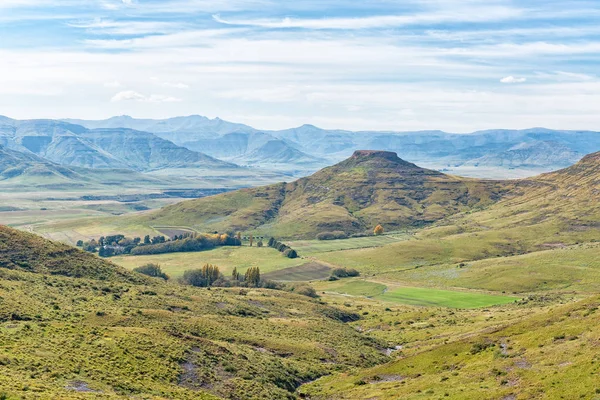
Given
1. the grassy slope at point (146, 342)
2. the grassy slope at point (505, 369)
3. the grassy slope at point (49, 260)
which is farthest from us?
the grassy slope at point (49, 260)

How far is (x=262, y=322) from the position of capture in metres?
124

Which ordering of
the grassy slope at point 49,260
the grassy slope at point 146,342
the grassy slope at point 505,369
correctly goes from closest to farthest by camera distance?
the grassy slope at point 505,369 < the grassy slope at point 146,342 < the grassy slope at point 49,260

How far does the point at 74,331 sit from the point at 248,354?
2425 centimetres

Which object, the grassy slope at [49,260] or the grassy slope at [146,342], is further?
the grassy slope at [49,260]

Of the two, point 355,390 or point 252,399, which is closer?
point 252,399

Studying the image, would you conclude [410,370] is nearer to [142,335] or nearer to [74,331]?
[142,335]

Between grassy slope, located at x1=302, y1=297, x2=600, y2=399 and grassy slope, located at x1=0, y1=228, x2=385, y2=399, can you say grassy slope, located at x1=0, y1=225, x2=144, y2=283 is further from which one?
grassy slope, located at x1=302, y1=297, x2=600, y2=399

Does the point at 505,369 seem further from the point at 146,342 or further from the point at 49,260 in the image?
the point at 49,260

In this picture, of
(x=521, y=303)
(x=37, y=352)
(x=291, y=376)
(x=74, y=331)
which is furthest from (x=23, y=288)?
(x=521, y=303)

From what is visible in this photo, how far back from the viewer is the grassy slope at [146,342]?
6631 centimetres

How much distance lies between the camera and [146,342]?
8256cm

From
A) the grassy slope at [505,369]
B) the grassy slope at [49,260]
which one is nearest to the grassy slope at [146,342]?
the grassy slope at [49,260]

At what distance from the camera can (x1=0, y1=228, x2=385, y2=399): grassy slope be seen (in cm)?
6631

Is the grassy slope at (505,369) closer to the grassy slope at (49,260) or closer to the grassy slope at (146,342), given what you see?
the grassy slope at (146,342)
